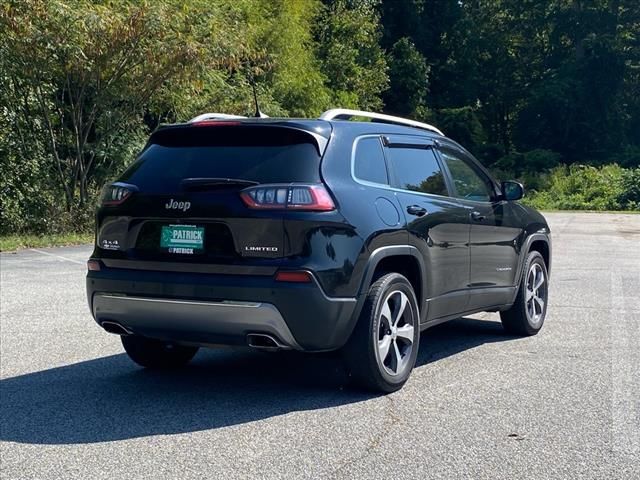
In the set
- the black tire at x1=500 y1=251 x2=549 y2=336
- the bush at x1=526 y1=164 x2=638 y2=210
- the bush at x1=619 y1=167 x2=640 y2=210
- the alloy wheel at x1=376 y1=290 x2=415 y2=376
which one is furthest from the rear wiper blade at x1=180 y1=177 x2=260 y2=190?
the bush at x1=526 y1=164 x2=638 y2=210

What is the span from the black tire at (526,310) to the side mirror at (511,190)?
681 millimetres

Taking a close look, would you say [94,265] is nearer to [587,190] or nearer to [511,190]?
[511,190]

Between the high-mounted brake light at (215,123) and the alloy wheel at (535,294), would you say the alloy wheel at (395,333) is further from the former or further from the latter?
the alloy wheel at (535,294)

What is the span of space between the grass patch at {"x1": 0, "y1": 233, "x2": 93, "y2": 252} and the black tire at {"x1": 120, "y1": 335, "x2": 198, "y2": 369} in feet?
35.2

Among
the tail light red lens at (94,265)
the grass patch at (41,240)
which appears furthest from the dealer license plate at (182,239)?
the grass patch at (41,240)

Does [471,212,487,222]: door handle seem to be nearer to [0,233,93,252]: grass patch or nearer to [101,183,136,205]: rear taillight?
[101,183,136,205]: rear taillight

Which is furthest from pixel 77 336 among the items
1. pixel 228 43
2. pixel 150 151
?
pixel 228 43

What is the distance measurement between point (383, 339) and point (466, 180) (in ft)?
6.68

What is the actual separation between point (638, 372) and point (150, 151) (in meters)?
3.85

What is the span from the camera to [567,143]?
57062 millimetres

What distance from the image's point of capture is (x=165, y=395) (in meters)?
5.91

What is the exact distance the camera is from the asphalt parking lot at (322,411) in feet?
14.7

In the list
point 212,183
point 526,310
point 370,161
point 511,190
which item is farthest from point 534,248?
point 212,183

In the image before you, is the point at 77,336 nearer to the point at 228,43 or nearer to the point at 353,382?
the point at 353,382
